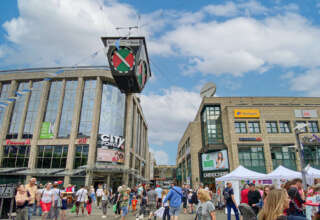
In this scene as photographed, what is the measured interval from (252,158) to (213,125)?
26.6 feet

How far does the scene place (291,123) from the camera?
31.2m

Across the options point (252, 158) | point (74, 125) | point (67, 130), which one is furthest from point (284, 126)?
point (67, 130)

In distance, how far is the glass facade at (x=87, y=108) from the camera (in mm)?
35594

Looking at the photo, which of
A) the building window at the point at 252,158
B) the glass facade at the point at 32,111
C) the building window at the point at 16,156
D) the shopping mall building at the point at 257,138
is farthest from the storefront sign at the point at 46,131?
the building window at the point at 252,158

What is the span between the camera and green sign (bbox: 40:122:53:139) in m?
35.7

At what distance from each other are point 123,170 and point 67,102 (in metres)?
15.9

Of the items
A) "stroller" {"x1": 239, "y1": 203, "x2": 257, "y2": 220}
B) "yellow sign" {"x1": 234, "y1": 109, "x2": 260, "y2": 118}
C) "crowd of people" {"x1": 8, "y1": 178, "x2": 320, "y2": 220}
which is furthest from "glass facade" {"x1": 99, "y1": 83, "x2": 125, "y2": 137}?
"stroller" {"x1": 239, "y1": 203, "x2": 257, "y2": 220}

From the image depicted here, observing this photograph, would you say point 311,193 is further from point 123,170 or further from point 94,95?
point 94,95

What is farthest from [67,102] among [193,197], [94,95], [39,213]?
[193,197]

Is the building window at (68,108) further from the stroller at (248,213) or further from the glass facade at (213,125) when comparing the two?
the stroller at (248,213)

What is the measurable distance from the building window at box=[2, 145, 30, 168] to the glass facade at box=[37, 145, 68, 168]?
7.30 ft

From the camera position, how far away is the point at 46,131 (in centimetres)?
3603

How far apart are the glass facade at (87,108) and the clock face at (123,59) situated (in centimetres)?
1036

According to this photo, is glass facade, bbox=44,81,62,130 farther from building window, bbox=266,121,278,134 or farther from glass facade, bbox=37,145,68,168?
building window, bbox=266,121,278,134
